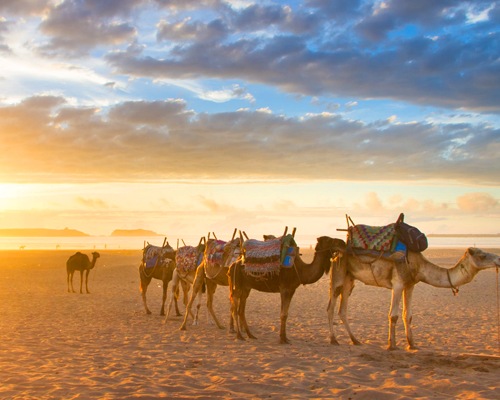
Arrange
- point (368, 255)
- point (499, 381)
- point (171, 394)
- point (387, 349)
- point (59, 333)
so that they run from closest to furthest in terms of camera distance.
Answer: point (171, 394) → point (499, 381) → point (387, 349) → point (368, 255) → point (59, 333)

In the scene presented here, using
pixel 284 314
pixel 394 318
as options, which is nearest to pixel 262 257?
pixel 284 314

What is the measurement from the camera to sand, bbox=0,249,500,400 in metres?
7.64

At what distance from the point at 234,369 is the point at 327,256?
168 inches

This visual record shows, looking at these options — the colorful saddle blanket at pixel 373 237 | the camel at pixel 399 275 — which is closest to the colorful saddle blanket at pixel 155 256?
the camel at pixel 399 275

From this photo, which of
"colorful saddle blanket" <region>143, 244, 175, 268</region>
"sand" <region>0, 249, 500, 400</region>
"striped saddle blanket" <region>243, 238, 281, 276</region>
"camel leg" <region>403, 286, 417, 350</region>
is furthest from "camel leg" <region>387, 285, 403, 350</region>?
"colorful saddle blanket" <region>143, 244, 175, 268</region>

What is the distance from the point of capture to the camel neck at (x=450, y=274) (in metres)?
10.6

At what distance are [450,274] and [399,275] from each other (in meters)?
1.13

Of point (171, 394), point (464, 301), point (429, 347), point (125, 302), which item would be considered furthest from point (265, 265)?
point (464, 301)

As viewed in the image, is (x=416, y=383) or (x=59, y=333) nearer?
(x=416, y=383)

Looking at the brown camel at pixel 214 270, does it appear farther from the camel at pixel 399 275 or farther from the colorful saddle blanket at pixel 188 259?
the camel at pixel 399 275

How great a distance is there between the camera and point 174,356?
33.2ft

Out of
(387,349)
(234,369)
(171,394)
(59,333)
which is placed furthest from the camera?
(59,333)

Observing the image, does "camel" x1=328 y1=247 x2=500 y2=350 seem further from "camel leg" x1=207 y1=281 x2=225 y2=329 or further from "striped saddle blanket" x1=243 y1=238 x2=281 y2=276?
"camel leg" x1=207 y1=281 x2=225 y2=329

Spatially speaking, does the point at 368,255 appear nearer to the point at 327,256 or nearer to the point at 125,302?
the point at 327,256
